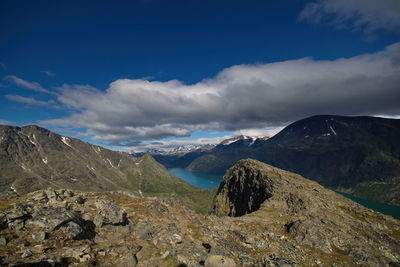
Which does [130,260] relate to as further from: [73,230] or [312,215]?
[312,215]

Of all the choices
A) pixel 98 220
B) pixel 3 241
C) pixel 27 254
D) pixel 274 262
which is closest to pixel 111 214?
pixel 98 220

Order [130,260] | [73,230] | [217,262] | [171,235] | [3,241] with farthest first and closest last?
[171,235], [73,230], [217,262], [130,260], [3,241]

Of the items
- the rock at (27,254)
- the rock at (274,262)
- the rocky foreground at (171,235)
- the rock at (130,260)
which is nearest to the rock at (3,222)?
the rocky foreground at (171,235)

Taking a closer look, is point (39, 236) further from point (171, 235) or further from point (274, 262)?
point (274, 262)

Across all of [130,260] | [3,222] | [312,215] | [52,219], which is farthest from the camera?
[312,215]

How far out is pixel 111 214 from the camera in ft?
80.2

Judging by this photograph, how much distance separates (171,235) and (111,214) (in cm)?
772

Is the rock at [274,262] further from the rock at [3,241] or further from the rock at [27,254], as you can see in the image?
the rock at [3,241]

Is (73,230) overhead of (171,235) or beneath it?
overhead

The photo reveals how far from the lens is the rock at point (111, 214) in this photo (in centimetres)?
2366

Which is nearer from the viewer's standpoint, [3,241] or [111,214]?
[3,241]

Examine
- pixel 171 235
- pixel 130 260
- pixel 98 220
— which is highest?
pixel 98 220

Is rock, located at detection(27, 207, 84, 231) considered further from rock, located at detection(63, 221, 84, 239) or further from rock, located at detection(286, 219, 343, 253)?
rock, located at detection(286, 219, 343, 253)

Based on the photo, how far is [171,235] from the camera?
23.2 metres
